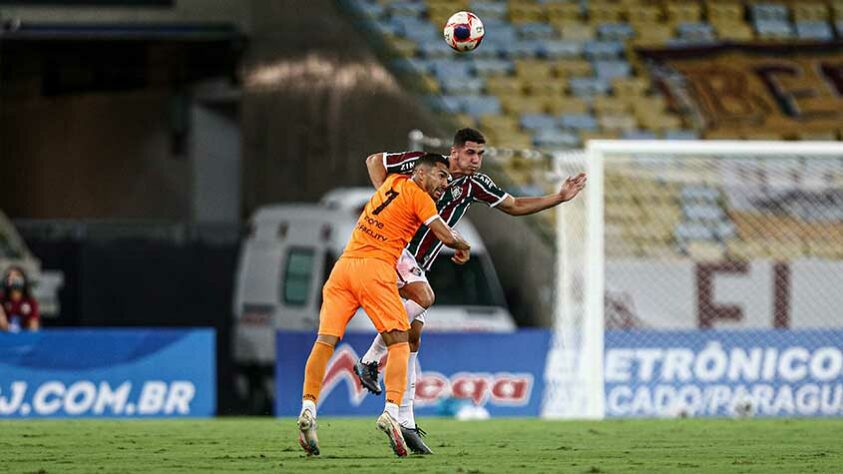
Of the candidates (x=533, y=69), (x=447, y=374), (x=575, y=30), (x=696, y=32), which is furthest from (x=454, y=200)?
(x=696, y=32)

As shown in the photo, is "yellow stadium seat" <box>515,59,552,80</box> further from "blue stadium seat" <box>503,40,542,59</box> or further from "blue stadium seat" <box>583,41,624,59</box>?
"blue stadium seat" <box>583,41,624,59</box>

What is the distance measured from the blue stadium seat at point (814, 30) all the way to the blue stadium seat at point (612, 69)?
2.71 m

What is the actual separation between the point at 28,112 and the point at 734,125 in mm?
13873

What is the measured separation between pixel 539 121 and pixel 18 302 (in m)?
8.20

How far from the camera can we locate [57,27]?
27.6m

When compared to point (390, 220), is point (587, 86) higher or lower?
higher

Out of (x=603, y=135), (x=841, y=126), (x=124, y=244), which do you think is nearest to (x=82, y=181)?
(x=124, y=244)

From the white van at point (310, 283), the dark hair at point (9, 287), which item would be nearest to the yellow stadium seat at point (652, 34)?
the white van at point (310, 283)

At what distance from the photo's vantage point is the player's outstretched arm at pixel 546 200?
11.8 m

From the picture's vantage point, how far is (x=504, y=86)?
84.2ft

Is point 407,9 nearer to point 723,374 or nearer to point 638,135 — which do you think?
point 638,135

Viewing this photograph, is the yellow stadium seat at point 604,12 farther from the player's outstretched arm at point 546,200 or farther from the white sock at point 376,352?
the white sock at point 376,352

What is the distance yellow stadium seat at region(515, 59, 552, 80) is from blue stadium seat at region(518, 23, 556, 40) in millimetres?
530

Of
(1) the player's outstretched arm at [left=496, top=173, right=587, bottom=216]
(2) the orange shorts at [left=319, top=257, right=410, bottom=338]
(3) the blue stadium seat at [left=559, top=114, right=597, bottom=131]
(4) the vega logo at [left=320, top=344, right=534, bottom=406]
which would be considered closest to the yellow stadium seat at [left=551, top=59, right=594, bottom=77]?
(3) the blue stadium seat at [left=559, top=114, right=597, bottom=131]
